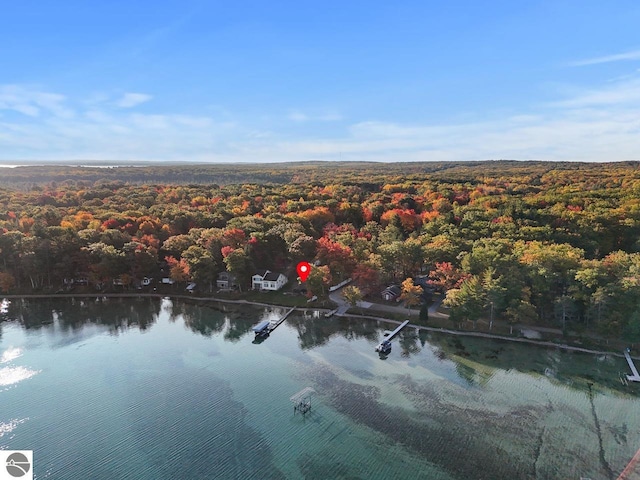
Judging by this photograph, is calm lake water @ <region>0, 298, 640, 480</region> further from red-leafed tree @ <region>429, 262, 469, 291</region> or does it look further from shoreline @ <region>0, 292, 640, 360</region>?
red-leafed tree @ <region>429, 262, 469, 291</region>

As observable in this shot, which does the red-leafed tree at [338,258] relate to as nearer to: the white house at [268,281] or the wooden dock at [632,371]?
the white house at [268,281]

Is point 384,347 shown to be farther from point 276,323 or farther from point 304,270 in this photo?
point 304,270

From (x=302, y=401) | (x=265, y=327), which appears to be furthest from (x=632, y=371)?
(x=265, y=327)

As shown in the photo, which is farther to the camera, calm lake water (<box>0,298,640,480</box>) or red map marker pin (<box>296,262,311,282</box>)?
red map marker pin (<box>296,262,311,282</box>)

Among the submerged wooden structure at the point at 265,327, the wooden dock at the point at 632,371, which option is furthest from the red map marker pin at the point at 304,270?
the wooden dock at the point at 632,371

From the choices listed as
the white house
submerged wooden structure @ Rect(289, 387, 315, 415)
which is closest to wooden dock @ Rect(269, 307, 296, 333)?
the white house

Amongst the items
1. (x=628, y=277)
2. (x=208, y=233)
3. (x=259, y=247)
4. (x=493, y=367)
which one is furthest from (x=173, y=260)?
(x=628, y=277)
